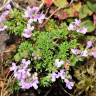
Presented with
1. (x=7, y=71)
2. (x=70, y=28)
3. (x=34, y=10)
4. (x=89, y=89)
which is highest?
(x=34, y=10)

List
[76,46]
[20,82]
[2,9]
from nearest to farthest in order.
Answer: [20,82]
[76,46]
[2,9]

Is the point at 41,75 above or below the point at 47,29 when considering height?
below

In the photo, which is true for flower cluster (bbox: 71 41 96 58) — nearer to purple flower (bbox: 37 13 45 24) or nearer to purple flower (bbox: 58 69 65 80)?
purple flower (bbox: 58 69 65 80)

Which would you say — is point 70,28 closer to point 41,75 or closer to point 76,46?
point 76,46

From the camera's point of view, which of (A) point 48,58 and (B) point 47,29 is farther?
(B) point 47,29

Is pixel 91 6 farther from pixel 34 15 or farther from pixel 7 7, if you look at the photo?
pixel 7 7

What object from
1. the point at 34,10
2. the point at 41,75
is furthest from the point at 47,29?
the point at 41,75

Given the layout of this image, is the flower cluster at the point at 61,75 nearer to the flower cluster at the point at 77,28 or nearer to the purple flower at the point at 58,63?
the purple flower at the point at 58,63

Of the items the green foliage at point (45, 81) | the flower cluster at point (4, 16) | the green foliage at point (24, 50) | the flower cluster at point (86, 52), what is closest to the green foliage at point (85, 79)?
the flower cluster at point (86, 52)
